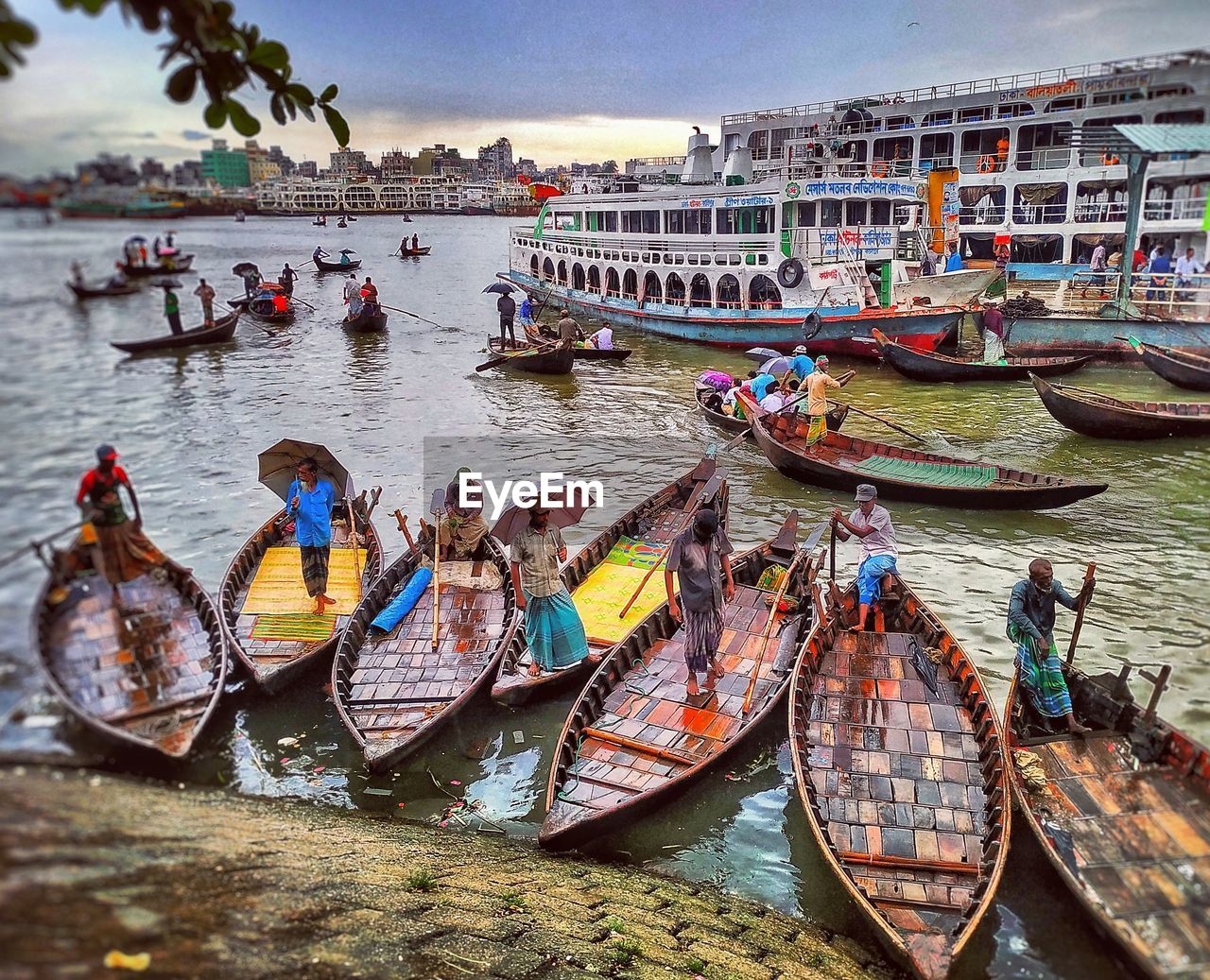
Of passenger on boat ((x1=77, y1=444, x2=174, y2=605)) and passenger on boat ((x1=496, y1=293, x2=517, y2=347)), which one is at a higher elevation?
passenger on boat ((x1=77, y1=444, x2=174, y2=605))

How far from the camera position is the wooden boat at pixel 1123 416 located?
13125 millimetres

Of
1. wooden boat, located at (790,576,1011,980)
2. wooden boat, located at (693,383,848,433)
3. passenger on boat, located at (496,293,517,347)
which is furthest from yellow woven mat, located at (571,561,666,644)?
passenger on boat, located at (496,293,517,347)

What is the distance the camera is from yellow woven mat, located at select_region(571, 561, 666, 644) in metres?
7.82

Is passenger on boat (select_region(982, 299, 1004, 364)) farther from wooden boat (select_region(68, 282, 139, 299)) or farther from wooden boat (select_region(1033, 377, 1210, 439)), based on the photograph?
wooden boat (select_region(68, 282, 139, 299))

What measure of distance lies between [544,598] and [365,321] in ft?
58.3

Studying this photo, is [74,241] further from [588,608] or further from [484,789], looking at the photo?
[588,608]

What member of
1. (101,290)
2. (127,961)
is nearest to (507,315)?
(101,290)

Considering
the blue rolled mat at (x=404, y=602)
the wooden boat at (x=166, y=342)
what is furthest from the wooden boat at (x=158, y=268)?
the blue rolled mat at (x=404, y=602)

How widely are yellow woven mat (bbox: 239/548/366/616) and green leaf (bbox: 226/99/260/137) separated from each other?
5.82m

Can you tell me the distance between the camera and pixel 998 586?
366 inches

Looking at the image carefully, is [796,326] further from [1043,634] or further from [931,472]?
[1043,634]

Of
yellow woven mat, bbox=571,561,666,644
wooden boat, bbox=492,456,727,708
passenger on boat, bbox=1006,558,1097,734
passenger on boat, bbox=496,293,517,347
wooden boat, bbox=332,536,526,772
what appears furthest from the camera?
passenger on boat, bbox=496,293,517,347

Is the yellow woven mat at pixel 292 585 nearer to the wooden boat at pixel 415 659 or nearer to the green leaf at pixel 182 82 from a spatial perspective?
the wooden boat at pixel 415 659

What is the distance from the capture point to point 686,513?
10070 mm
